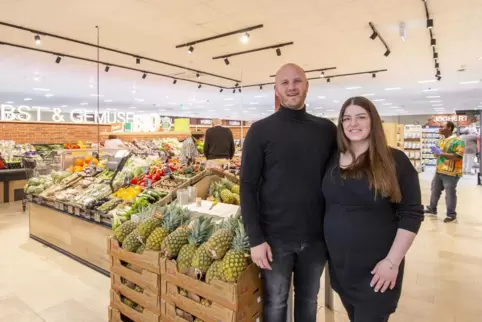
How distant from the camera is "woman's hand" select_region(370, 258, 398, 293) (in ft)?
4.80

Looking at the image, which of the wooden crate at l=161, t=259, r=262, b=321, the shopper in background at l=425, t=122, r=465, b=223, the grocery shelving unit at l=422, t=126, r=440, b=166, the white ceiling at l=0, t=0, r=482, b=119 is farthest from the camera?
the grocery shelving unit at l=422, t=126, r=440, b=166

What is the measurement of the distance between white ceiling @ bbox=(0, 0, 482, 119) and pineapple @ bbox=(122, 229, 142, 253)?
12.6 ft

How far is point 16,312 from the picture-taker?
2.80 metres

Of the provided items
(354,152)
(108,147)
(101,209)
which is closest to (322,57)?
(108,147)

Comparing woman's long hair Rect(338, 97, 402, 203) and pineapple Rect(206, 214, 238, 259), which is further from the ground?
woman's long hair Rect(338, 97, 402, 203)

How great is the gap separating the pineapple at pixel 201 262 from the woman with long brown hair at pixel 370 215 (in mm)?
750

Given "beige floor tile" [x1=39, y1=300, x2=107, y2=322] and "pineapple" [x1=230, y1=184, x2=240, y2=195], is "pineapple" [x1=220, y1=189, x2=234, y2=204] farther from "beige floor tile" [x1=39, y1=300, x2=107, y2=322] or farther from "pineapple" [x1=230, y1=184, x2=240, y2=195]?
"beige floor tile" [x1=39, y1=300, x2=107, y2=322]

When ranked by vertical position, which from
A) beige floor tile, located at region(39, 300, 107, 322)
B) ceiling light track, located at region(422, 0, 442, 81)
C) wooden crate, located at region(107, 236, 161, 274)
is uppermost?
ceiling light track, located at region(422, 0, 442, 81)

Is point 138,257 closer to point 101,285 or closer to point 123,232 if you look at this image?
point 123,232

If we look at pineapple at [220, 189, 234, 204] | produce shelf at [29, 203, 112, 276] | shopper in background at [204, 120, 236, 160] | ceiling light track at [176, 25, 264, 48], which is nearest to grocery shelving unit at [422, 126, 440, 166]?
ceiling light track at [176, 25, 264, 48]

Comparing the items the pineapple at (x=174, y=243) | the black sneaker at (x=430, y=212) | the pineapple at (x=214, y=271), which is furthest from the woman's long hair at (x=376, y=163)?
the black sneaker at (x=430, y=212)

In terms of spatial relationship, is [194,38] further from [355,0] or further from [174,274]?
[174,274]

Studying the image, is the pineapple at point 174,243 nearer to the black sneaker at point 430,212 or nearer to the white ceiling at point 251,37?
the white ceiling at point 251,37

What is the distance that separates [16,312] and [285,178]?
2608 mm
